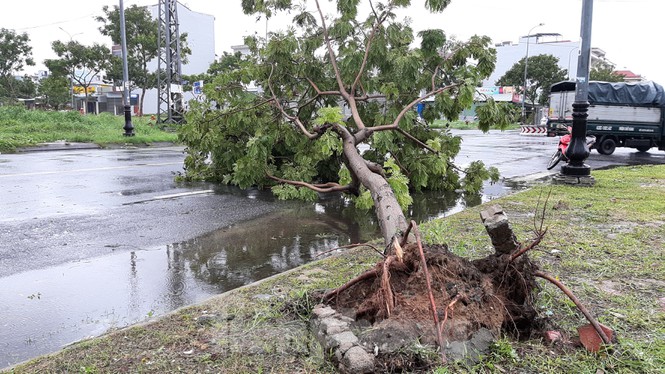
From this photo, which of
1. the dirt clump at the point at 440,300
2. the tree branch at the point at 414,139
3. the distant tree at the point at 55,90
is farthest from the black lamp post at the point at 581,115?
the distant tree at the point at 55,90

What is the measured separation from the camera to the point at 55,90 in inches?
1677

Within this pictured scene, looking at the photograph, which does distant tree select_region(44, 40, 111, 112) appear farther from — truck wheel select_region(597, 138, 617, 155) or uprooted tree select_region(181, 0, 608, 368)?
truck wheel select_region(597, 138, 617, 155)

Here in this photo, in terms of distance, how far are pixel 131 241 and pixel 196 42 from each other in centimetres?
6646

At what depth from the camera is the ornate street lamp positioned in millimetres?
9633

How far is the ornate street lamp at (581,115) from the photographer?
9.63m

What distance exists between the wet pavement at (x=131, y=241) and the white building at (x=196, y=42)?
194 feet

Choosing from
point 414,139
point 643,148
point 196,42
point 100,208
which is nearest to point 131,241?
point 100,208

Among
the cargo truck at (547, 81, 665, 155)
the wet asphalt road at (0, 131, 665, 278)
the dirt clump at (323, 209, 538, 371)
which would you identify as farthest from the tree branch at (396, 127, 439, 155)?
the cargo truck at (547, 81, 665, 155)

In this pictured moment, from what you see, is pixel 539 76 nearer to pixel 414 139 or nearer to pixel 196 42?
pixel 196 42

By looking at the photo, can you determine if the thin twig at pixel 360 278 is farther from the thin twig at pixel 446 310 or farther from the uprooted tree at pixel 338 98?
the uprooted tree at pixel 338 98

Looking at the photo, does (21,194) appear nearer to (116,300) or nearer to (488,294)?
(116,300)

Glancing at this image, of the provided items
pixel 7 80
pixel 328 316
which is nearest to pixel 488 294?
pixel 328 316

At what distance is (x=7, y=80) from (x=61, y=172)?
34.5 meters

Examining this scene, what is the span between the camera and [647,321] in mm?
3516
